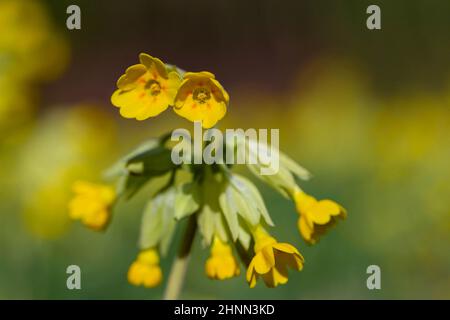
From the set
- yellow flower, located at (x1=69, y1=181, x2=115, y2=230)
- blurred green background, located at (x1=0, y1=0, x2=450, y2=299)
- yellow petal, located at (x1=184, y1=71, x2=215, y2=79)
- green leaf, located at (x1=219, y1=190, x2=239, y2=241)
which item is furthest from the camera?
blurred green background, located at (x1=0, y1=0, x2=450, y2=299)

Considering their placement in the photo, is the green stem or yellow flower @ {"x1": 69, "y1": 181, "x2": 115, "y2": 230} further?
yellow flower @ {"x1": 69, "y1": 181, "x2": 115, "y2": 230}

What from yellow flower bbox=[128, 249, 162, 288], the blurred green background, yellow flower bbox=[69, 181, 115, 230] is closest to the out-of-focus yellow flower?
the blurred green background

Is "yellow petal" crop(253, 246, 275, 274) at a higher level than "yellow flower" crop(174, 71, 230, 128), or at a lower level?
lower

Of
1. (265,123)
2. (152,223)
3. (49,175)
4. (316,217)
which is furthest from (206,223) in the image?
(265,123)

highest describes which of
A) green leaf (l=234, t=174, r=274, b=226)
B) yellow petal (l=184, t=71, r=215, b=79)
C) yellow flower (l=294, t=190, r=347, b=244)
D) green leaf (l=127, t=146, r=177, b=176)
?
yellow petal (l=184, t=71, r=215, b=79)

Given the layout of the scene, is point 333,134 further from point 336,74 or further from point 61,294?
point 61,294

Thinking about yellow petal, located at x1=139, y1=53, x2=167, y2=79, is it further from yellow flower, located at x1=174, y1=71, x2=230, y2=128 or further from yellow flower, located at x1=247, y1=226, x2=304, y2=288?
yellow flower, located at x1=247, y1=226, x2=304, y2=288

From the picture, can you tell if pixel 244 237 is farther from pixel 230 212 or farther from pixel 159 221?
pixel 159 221
